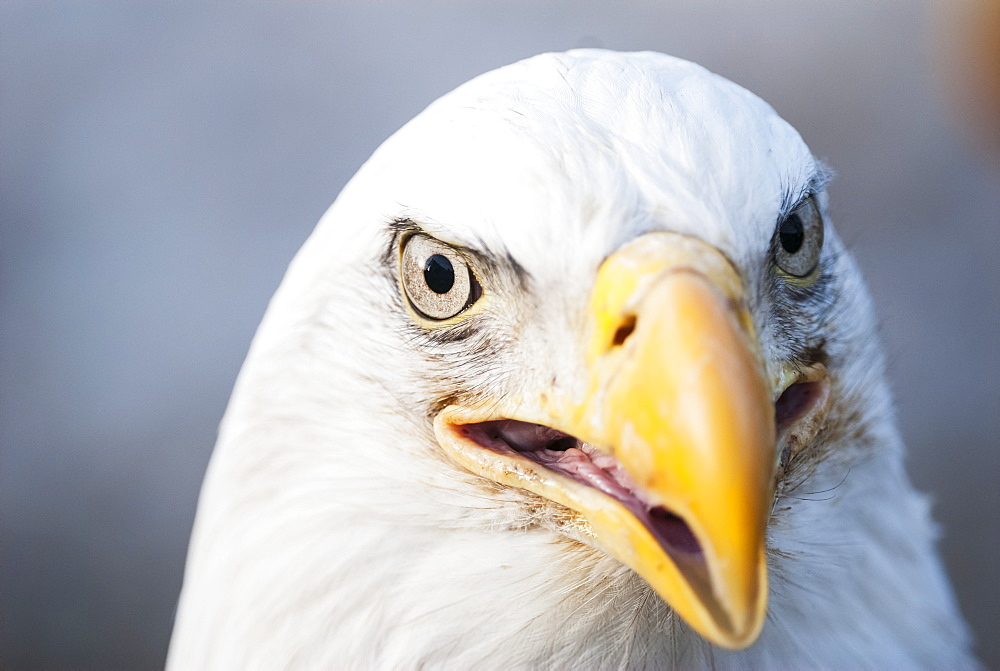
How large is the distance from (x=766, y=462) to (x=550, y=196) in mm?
306

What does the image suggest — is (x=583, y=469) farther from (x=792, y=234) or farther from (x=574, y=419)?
A: (x=792, y=234)

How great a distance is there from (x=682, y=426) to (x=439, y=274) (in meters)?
0.34

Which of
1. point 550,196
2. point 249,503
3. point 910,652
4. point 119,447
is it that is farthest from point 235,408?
point 119,447

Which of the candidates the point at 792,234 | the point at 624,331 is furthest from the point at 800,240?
the point at 624,331

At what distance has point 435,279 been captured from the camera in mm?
890

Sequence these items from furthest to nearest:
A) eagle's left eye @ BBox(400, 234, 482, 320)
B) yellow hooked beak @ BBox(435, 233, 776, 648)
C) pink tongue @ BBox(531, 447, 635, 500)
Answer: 1. eagle's left eye @ BBox(400, 234, 482, 320)
2. pink tongue @ BBox(531, 447, 635, 500)
3. yellow hooked beak @ BBox(435, 233, 776, 648)

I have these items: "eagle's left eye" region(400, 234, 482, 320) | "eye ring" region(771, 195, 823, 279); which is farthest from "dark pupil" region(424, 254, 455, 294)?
Result: "eye ring" region(771, 195, 823, 279)

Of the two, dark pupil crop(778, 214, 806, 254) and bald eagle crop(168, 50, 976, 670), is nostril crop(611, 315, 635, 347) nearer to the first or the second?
bald eagle crop(168, 50, 976, 670)

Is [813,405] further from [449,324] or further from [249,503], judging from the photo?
[249,503]

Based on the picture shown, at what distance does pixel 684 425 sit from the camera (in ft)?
2.15

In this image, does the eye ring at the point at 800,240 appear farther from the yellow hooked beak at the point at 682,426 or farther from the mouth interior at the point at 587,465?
the mouth interior at the point at 587,465

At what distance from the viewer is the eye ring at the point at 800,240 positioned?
89 centimetres

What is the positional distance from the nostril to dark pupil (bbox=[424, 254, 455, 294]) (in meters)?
0.22

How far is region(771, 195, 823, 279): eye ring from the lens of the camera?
2.91 ft
